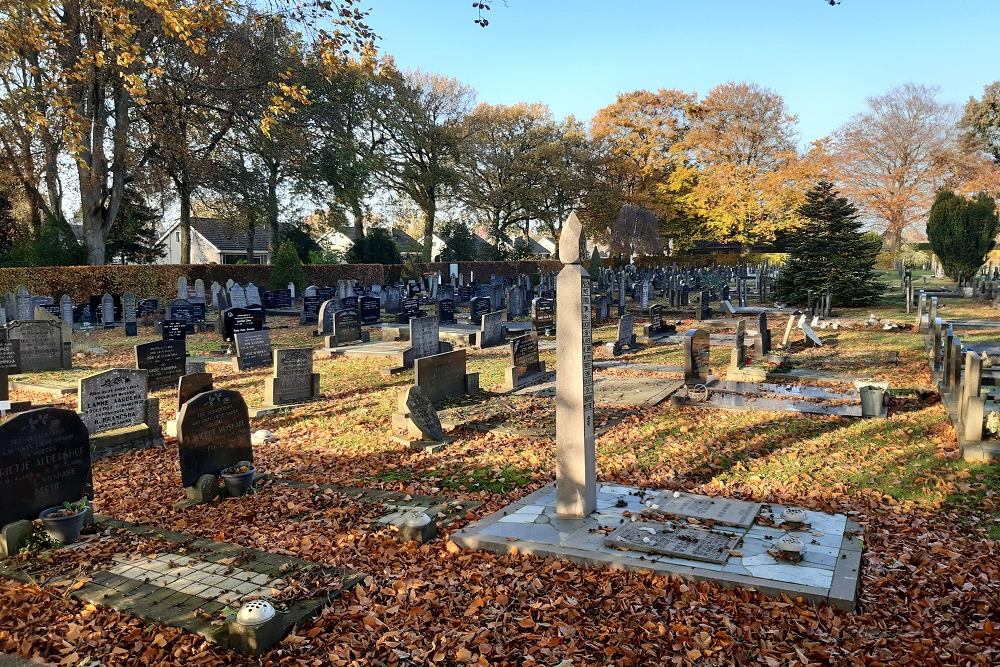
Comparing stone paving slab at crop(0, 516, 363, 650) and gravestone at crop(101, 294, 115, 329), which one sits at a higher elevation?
gravestone at crop(101, 294, 115, 329)

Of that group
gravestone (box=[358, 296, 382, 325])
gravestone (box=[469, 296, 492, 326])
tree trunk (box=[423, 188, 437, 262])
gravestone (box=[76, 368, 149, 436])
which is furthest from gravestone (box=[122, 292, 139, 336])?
tree trunk (box=[423, 188, 437, 262])

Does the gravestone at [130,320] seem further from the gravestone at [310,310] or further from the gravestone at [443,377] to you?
the gravestone at [443,377]

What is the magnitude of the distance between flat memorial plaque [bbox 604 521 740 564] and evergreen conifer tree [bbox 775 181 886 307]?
74.3 ft

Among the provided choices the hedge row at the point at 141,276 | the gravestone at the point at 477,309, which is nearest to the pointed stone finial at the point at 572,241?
the gravestone at the point at 477,309

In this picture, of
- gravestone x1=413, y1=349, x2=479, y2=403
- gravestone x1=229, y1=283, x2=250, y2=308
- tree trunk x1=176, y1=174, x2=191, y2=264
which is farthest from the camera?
tree trunk x1=176, y1=174, x2=191, y2=264

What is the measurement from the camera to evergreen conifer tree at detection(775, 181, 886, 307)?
87.3ft

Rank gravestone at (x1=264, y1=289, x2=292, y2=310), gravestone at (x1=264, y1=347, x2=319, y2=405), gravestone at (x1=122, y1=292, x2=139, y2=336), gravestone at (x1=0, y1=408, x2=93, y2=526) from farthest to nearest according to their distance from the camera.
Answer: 1. gravestone at (x1=264, y1=289, x2=292, y2=310)
2. gravestone at (x1=122, y1=292, x2=139, y2=336)
3. gravestone at (x1=264, y1=347, x2=319, y2=405)
4. gravestone at (x1=0, y1=408, x2=93, y2=526)

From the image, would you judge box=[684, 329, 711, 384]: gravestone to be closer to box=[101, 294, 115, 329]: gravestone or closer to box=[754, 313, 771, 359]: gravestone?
box=[754, 313, 771, 359]: gravestone

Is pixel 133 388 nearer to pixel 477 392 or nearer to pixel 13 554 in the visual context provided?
pixel 13 554

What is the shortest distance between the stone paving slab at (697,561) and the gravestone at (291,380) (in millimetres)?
7092

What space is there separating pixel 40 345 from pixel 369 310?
10.6 m

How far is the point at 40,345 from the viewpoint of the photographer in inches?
645

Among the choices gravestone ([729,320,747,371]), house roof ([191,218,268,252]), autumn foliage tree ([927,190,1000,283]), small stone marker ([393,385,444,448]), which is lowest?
small stone marker ([393,385,444,448])

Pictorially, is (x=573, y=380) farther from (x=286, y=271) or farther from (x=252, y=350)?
(x=286, y=271)
